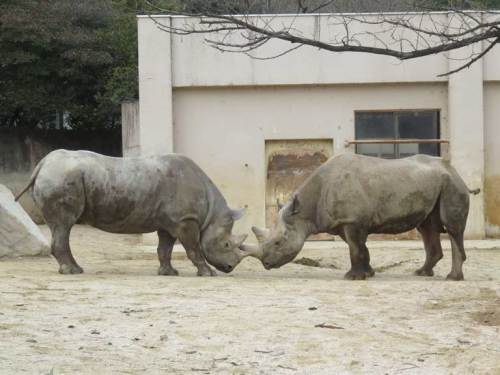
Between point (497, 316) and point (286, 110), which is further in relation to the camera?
point (286, 110)

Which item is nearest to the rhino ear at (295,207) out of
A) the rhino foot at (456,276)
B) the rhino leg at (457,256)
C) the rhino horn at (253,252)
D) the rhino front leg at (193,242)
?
the rhino horn at (253,252)

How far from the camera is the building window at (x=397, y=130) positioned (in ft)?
62.5

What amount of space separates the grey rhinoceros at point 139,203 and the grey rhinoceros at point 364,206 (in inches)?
19.0

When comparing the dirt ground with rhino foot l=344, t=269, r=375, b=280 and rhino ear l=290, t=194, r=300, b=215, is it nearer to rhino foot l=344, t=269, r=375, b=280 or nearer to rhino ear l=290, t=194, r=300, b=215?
rhino foot l=344, t=269, r=375, b=280

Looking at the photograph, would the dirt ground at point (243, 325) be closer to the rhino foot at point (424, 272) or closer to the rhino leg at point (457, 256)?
the rhino leg at point (457, 256)

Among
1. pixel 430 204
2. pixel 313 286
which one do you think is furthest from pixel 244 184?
pixel 313 286

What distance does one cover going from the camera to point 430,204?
11.8 m

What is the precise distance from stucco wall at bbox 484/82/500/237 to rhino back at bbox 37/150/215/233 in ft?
27.3

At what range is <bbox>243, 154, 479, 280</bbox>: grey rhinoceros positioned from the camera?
11555 millimetres

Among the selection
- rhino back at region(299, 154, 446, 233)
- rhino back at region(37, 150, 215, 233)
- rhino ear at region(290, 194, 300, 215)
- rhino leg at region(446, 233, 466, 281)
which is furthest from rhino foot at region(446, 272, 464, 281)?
rhino back at region(37, 150, 215, 233)

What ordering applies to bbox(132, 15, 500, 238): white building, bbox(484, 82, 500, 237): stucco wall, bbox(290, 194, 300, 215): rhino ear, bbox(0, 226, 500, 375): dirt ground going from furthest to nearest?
bbox(484, 82, 500, 237): stucco wall
bbox(132, 15, 500, 238): white building
bbox(290, 194, 300, 215): rhino ear
bbox(0, 226, 500, 375): dirt ground

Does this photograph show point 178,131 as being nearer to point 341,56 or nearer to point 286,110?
point 286,110

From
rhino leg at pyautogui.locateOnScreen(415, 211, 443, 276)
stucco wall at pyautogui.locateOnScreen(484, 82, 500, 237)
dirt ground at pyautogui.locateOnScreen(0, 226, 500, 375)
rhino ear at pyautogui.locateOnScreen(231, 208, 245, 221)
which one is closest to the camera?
dirt ground at pyautogui.locateOnScreen(0, 226, 500, 375)

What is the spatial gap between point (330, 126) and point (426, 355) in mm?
12098
